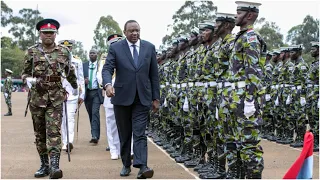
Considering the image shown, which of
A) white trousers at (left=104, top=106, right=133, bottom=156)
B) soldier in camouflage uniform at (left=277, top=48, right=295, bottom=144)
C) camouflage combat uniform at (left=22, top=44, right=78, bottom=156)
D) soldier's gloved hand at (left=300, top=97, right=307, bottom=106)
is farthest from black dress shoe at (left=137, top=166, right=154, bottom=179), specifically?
soldier in camouflage uniform at (left=277, top=48, right=295, bottom=144)

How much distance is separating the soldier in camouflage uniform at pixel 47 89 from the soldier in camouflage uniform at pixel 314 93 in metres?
5.14

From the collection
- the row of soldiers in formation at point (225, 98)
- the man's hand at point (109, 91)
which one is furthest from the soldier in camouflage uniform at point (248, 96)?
the man's hand at point (109, 91)

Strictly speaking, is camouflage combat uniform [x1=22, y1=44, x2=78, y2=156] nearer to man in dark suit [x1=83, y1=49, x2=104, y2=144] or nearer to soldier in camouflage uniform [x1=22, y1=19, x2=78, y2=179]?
soldier in camouflage uniform [x1=22, y1=19, x2=78, y2=179]

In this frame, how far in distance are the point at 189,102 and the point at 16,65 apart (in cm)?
7782

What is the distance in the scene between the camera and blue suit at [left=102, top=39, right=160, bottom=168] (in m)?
7.03

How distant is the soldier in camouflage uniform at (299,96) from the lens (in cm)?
1099

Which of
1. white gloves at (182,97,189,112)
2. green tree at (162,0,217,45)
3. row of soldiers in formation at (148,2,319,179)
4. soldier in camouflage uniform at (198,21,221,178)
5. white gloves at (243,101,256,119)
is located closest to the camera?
white gloves at (243,101,256,119)

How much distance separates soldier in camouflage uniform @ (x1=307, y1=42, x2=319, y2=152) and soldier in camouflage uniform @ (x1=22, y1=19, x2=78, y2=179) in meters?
5.14

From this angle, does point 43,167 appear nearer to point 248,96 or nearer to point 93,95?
point 248,96

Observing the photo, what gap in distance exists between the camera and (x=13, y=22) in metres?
94.6

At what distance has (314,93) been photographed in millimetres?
10375

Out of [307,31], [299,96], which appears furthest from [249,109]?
[307,31]

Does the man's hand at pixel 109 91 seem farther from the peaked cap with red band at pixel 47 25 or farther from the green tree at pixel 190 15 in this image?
the green tree at pixel 190 15

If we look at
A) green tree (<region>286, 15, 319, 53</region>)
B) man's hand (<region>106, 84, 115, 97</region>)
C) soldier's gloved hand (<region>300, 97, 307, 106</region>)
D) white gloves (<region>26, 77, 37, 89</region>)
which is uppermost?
green tree (<region>286, 15, 319, 53</region>)
